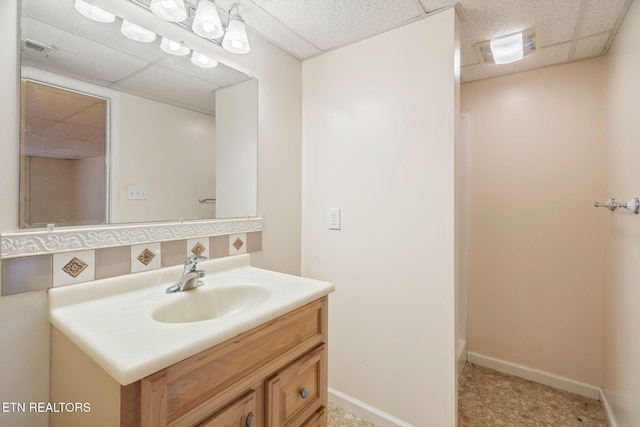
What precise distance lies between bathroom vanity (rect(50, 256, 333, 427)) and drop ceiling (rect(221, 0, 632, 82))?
49.9 inches

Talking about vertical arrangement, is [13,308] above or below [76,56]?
below

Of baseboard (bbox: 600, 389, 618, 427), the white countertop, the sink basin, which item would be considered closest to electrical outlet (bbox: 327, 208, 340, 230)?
the white countertop

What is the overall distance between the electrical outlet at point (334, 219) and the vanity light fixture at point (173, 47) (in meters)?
1.08

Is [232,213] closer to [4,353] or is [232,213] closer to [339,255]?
[339,255]

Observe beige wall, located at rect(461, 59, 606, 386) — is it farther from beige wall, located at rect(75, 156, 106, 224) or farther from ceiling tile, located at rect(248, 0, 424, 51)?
beige wall, located at rect(75, 156, 106, 224)

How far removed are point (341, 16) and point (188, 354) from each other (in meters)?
1.55

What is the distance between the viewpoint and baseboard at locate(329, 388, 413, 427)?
153 centimetres

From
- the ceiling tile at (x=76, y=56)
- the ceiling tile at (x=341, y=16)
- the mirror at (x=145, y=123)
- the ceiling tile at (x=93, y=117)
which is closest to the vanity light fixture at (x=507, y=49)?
the ceiling tile at (x=341, y=16)

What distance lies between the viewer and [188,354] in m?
0.66

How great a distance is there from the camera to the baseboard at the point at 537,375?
1846mm

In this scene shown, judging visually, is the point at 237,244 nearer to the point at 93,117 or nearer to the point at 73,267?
the point at 73,267

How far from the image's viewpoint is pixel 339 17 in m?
1.41

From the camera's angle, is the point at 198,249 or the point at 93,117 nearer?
the point at 93,117

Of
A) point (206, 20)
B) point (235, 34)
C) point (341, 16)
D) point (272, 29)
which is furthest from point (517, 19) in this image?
point (206, 20)
